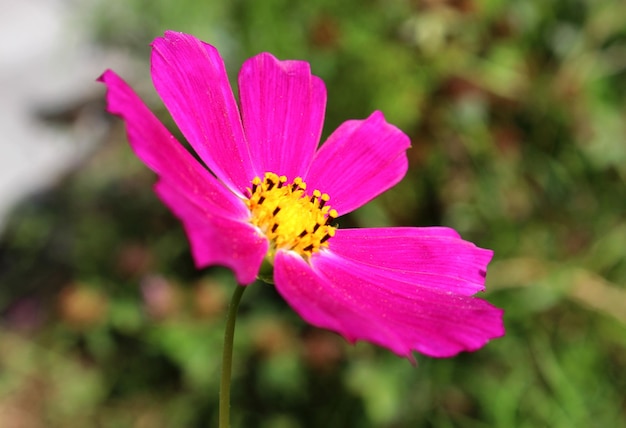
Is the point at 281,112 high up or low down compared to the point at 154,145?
down

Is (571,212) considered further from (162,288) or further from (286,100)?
(286,100)

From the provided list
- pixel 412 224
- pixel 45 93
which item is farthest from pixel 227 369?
pixel 45 93

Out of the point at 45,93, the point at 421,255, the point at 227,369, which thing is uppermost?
the point at 227,369

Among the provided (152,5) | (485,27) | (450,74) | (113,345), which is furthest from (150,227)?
(485,27)

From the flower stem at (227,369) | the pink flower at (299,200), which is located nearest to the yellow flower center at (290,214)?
the pink flower at (299,200)

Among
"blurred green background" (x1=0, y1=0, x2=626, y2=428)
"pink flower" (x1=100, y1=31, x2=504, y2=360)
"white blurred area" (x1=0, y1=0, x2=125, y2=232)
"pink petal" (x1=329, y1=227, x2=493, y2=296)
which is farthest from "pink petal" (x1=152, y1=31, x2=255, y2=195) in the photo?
"white blurred area" (x1=0, y1=0, x2=125, y2=232)

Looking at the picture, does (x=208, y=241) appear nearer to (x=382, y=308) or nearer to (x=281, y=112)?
(x=382, y=308)
